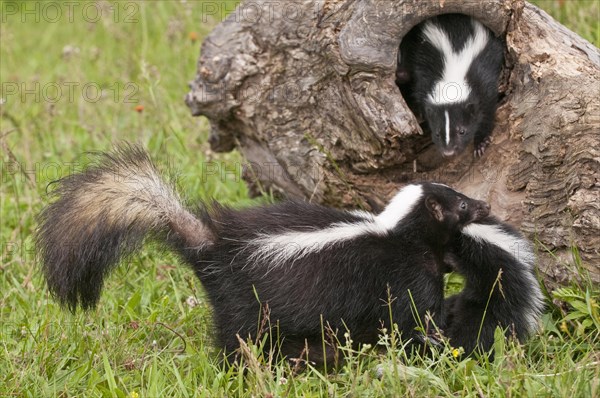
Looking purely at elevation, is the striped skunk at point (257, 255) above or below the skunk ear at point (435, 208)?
below

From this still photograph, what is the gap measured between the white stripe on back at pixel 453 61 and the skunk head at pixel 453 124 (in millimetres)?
74

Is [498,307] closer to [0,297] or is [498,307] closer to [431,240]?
[431,240]

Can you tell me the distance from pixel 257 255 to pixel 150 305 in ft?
3.70

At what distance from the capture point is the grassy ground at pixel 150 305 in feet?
13.1

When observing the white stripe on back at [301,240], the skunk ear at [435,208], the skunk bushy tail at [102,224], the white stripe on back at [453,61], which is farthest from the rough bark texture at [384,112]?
the skunk bushy tail at [102,224]

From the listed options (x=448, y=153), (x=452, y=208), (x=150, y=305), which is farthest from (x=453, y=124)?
(x=150, y=305)

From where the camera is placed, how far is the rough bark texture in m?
4.67

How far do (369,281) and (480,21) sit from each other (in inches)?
70.1

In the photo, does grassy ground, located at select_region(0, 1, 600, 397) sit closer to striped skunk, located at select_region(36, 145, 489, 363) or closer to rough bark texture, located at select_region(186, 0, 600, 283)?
striped skunk, located at select_region(36, 145, 489, 363)

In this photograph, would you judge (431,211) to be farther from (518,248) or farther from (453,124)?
(453,124)

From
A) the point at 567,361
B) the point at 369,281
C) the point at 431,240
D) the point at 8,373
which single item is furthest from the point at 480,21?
the point at 8,373

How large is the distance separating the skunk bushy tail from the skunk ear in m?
1.15

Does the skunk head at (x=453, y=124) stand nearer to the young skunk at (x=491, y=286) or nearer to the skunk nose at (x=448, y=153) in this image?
the skunk nose at (x=448, y=153)

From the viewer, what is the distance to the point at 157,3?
9.45 m
